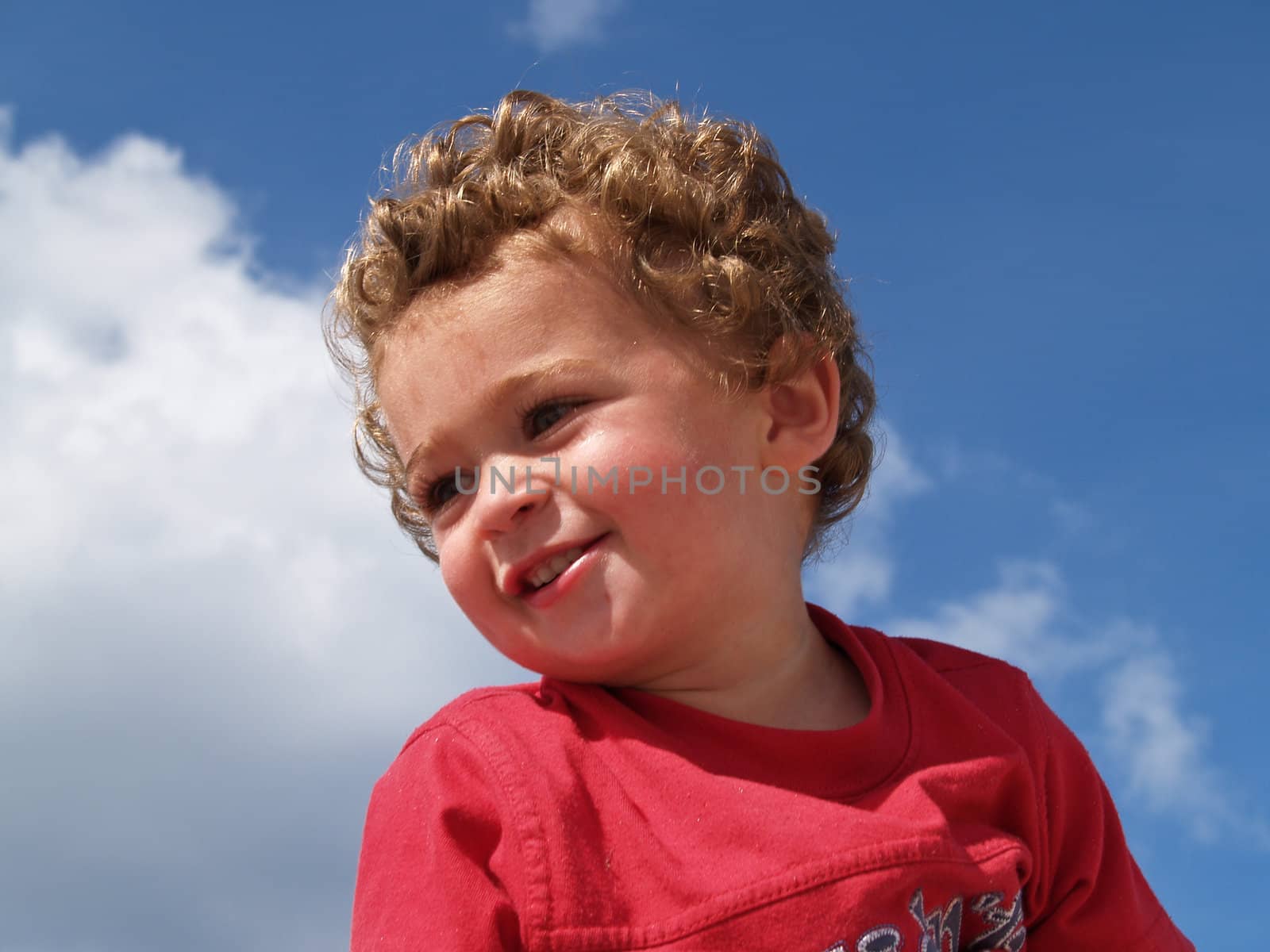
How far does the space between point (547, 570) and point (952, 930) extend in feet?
3.09

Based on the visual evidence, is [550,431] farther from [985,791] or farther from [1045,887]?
[1045,887]

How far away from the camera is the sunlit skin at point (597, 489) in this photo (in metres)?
2.02

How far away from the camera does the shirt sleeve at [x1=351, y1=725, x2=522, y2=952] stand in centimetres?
171

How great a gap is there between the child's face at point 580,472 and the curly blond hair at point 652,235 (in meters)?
0.12

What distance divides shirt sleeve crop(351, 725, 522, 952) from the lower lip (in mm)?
269

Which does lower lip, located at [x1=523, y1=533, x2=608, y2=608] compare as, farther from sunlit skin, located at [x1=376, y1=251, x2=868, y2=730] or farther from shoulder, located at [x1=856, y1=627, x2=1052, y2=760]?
A: shoulder, located at [x1=856, y1=627, x2=1052, y2=760]

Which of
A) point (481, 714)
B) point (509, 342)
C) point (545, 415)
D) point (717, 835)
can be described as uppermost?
point (509, 342)

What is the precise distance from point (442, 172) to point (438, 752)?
4.25 feet

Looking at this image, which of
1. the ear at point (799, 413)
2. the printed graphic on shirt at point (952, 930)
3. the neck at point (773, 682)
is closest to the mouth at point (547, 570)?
the neck at point (773, 682)

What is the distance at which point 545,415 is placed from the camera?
6.71 feet

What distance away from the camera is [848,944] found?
5.91 ft

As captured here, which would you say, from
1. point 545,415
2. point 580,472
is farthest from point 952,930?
point 545,415

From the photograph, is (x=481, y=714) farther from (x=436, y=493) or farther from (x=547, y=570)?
(x=436, y=493)

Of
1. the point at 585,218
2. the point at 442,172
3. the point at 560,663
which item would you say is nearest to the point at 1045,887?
A: the point at 560,663
